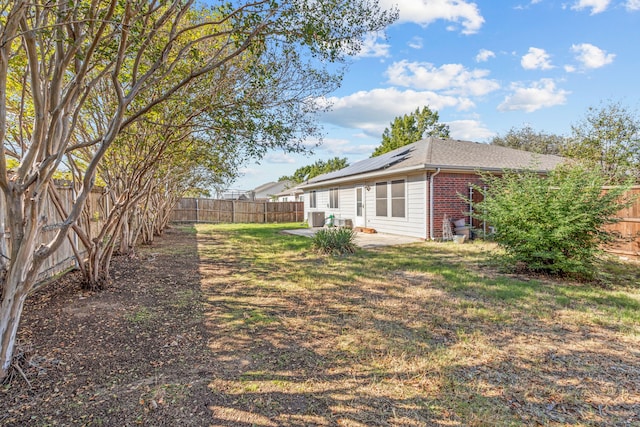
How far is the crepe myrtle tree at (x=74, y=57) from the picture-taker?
8.57 feet

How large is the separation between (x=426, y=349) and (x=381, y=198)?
1053 cm

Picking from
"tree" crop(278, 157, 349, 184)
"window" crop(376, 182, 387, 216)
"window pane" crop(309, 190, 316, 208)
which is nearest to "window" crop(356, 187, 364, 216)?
"window" crop(376, 182, 387, 216)

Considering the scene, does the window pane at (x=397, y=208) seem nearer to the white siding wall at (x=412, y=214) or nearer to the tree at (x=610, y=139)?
the white siding wall at (x=412, y=214)

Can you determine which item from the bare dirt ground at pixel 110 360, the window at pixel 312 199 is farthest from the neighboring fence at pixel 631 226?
the window at pixel 312 199

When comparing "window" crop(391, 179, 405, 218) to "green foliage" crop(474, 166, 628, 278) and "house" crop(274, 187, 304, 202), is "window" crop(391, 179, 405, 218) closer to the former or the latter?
"green foliage" crop(474, 166, 628, 278)

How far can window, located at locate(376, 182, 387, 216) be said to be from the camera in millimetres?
13234

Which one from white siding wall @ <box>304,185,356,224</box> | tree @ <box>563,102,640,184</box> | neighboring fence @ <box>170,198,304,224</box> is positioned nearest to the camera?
tree @ <box>563,102,640,184</box>

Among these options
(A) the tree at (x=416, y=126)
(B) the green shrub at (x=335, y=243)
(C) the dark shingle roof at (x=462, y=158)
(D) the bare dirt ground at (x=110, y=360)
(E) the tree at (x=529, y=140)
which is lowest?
(D) the bare dirt ground at (x=110, y=360)

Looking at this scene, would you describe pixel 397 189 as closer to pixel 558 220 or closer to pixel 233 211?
pixel 558 220

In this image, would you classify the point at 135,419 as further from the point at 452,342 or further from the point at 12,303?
the point at 452,342

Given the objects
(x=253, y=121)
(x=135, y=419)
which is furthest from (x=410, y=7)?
(x=135, y=419)

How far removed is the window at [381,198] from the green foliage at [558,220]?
6.69 meters

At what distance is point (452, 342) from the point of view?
339 centimetres

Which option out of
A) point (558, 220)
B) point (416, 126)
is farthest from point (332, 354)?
point (416, 126)
